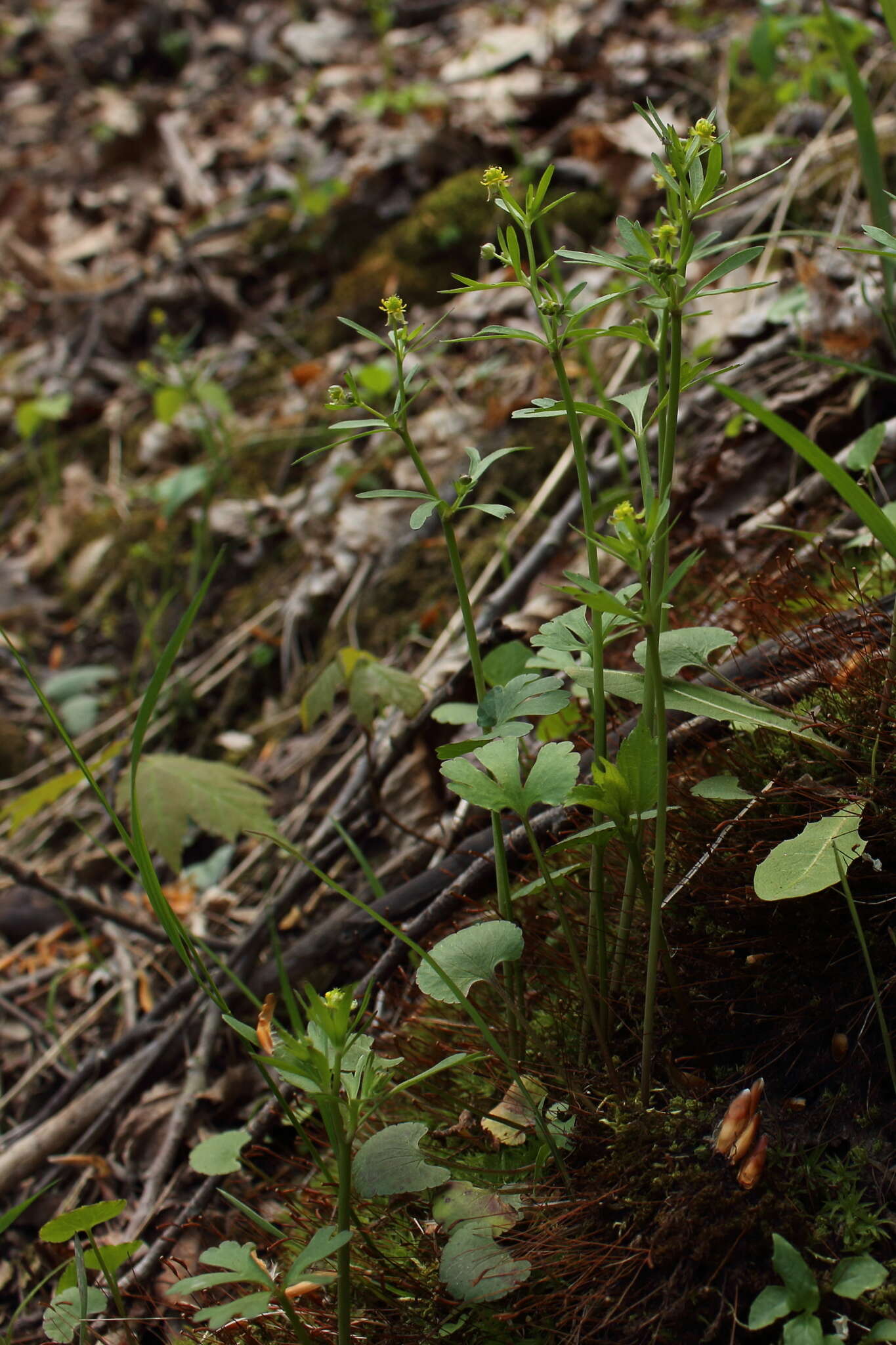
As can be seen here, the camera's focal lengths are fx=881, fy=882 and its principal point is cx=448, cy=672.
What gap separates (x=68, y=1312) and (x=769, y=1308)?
0.97 m

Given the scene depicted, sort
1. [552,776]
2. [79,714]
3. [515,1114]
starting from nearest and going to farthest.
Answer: [552,776]
[515,1114]
[79,714]

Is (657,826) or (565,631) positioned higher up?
(565,631)

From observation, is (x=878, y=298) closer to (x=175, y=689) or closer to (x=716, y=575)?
(x=716, y=575)

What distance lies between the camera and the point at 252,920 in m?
2.07

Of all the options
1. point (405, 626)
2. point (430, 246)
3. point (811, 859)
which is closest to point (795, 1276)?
point (811, 859)

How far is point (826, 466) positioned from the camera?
0.93m

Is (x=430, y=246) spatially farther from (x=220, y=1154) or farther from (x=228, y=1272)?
(x=228, y=1272)

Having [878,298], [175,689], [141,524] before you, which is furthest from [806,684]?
[141,524]

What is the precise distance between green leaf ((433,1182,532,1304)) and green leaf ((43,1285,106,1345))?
519mm

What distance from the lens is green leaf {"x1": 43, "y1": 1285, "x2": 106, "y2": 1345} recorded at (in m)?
1.17

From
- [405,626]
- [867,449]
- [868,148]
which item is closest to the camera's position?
A: [868,148]

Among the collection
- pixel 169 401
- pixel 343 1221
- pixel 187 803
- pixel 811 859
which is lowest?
pixel 187 803

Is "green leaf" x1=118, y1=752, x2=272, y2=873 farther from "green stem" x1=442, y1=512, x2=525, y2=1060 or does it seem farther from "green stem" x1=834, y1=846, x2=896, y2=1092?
"green stem" x1=834, y1=846, x2=896, y2=1092

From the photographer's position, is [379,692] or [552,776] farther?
[379,692]
